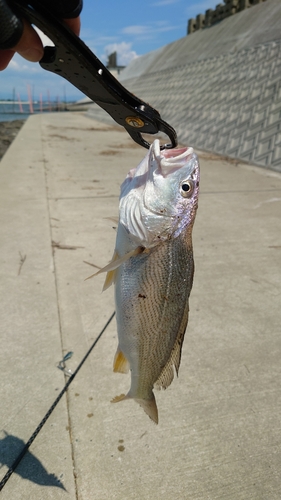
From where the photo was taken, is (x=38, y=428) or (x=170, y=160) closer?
(x=170, y=160)

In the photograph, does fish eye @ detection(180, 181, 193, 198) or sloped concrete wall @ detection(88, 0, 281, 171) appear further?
sloped concrete wall @ detection(88, 0, 281, 171)

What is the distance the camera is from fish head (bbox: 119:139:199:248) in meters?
1.67

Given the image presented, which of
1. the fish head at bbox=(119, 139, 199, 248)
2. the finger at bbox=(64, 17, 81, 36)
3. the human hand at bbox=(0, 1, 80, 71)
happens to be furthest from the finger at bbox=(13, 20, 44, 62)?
the fish head at bbox=(119, 139, 199, 248)

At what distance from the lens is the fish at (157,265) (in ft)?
5.40

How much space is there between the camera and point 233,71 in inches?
502

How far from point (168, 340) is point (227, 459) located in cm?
89

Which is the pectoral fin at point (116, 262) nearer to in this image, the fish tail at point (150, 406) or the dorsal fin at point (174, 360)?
the dorsal fin at point (174, 360)

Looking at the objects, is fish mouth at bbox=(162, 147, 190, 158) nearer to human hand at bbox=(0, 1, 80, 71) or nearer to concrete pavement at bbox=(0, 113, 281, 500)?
human hand at bbox=(0, 1, 80, 71)

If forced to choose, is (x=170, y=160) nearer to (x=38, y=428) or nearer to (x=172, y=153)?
(x=172, y=153)

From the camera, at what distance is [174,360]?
1.70m

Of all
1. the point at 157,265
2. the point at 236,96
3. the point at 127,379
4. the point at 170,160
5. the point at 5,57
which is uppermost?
the point at 5,57

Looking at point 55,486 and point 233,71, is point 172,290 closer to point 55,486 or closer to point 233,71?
point 55,486

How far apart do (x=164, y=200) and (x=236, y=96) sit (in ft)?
36.6

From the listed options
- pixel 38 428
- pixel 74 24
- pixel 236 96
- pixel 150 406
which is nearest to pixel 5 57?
pixel 74 24
